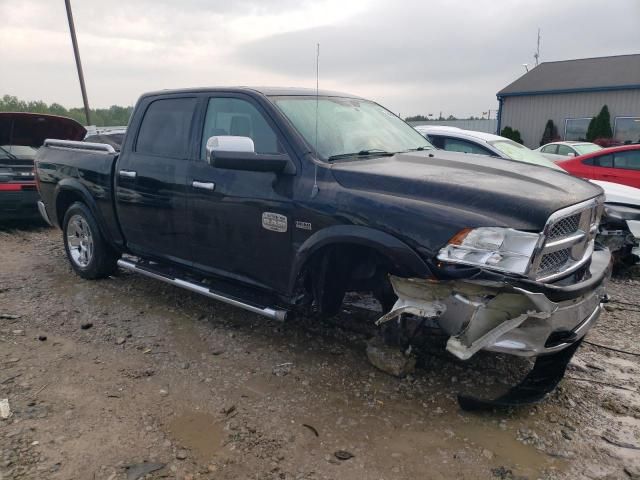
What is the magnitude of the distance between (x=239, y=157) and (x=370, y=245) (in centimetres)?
104

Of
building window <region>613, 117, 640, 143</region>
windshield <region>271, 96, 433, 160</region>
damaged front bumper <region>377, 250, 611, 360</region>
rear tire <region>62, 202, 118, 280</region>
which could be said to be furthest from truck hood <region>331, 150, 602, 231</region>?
building window <region>613, 117, 640, 143</region>

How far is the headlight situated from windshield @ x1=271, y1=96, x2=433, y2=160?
3.95ft

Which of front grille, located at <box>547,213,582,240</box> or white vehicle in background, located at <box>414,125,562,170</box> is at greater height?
white vehicle in background, located at <box>414,125,562,170</box>

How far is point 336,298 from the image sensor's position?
12.4 feet

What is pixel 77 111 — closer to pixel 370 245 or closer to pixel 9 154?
pixel 9 154

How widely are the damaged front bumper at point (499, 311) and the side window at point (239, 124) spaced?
152cm

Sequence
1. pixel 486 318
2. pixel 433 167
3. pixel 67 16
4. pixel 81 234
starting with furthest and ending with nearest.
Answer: pixel 67 16 < pixel 81 234 < pixel 433 167 < pixel 486 318

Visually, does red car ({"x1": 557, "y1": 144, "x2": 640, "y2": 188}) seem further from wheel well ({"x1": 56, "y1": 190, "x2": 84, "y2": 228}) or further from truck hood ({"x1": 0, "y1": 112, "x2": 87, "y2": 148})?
truck hood ({"x1": 0, "y1": 112, "x2": 87, "y2": 148})

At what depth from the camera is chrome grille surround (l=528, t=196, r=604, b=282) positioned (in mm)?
2881

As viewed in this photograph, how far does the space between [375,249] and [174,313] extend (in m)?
2.45

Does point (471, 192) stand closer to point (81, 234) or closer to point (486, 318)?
point (486, 318)

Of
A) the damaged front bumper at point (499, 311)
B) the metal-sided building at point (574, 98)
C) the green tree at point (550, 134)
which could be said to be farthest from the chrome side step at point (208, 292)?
the green tree at point (550, 134)

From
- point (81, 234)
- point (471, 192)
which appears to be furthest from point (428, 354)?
point (81, 234)

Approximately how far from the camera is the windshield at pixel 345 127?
3.81m
